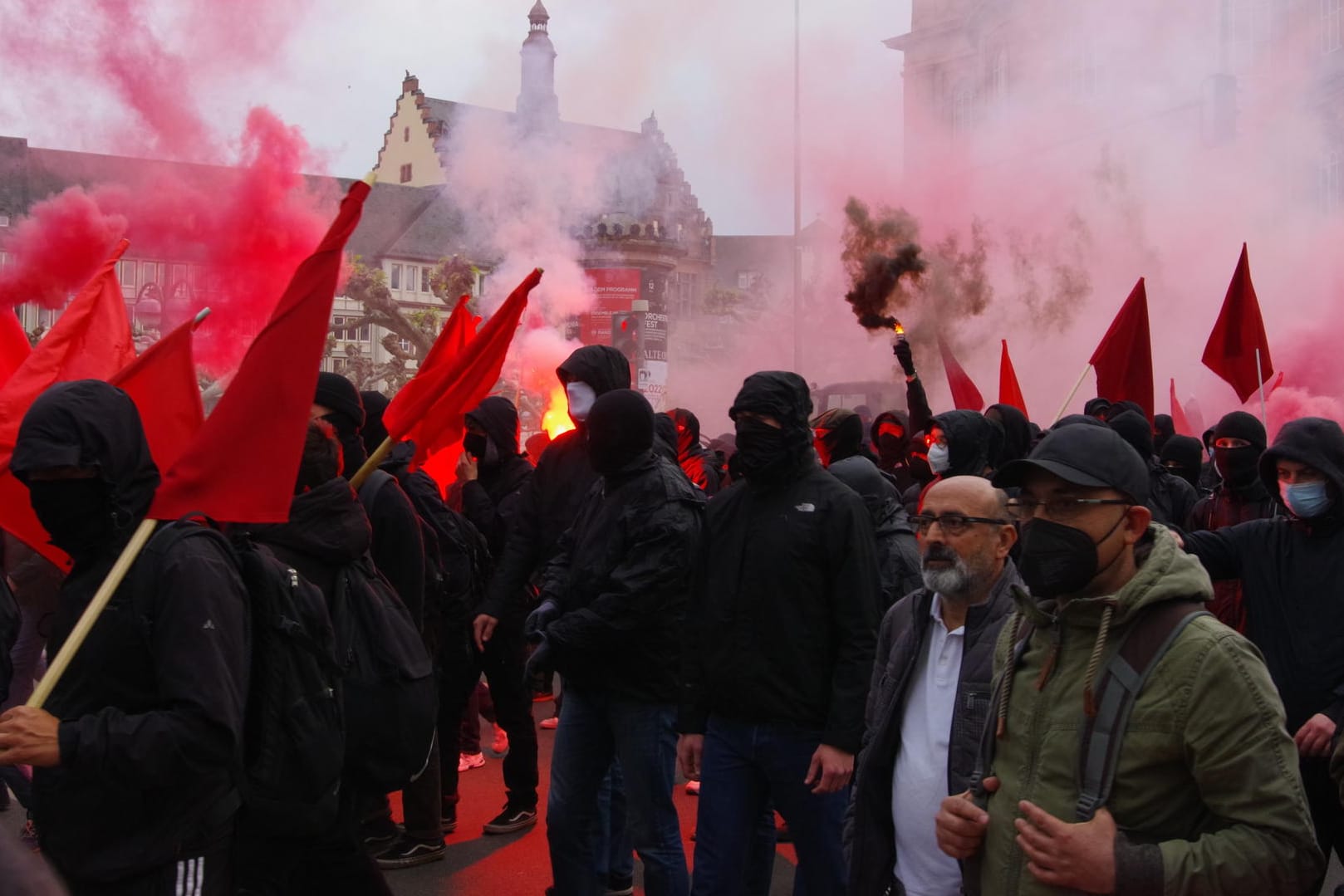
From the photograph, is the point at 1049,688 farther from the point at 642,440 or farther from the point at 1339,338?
the point at 1339,338

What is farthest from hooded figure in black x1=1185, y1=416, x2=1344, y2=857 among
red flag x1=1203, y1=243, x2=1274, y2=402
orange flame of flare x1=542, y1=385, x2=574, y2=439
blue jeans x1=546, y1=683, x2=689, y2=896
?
orange flame of flare x1=542, y1=385, x2=574, y2=439

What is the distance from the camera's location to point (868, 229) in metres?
31.0

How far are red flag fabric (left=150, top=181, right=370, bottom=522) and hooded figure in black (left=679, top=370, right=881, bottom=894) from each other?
152 cm

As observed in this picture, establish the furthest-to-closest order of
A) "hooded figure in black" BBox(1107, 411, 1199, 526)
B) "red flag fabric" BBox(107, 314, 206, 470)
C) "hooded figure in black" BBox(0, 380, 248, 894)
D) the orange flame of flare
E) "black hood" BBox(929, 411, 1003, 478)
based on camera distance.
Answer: the orange flame of flare → "hooded figure in black" BBox(1107, 411, 1199, 526) → "black hood" BBox(929, 411, 1003, 478) → "red flag fabric" BBox(107, 314, 206, 470) → "hooded figure in black" BBox(0, 380, 248, 894)

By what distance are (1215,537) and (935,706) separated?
1.94 meters

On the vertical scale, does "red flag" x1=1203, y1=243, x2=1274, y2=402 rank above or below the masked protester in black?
above

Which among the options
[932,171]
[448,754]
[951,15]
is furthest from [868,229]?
[448,754]

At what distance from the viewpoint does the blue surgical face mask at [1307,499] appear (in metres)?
4.60

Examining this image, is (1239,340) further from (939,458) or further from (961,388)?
(939,458)

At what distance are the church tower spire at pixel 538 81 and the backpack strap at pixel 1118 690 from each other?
128ft

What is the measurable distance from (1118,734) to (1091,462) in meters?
0.55

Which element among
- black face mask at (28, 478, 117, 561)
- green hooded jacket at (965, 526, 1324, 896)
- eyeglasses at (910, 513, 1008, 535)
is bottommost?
green hooded jacket at (965, 526, 1324, 896)

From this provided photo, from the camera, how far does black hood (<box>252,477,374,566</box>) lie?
4.46 meters

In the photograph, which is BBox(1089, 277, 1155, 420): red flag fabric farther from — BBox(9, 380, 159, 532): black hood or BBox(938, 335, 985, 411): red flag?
BBox(9, 380, 159, 532): black hood
